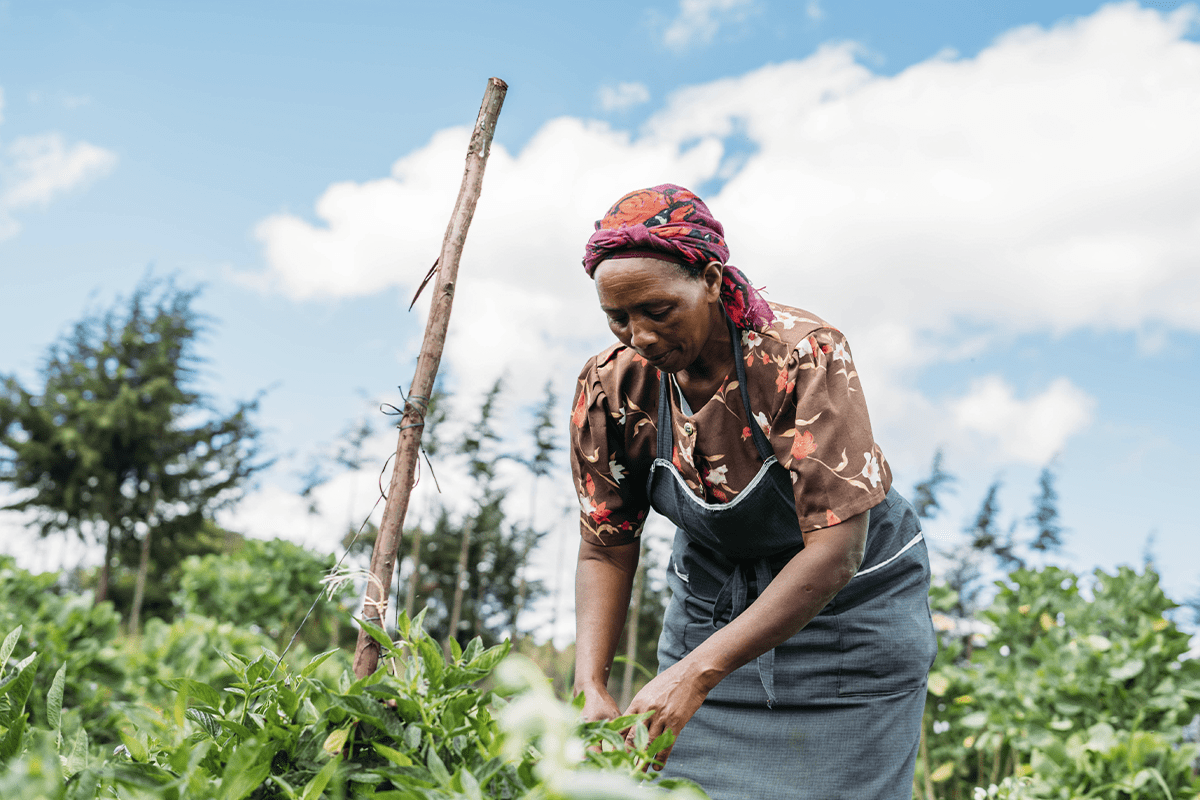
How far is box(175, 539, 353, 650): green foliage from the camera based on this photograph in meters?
6.63

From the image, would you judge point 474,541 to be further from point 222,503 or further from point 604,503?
point 604,503

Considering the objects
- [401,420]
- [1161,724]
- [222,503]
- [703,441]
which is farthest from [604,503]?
[222,503]

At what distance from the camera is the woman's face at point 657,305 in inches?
65.4

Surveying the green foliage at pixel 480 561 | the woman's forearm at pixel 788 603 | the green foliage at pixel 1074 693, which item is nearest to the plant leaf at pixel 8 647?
the woman's forearm at pixel 788 603

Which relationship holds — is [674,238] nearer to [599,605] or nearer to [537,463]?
[599,605]

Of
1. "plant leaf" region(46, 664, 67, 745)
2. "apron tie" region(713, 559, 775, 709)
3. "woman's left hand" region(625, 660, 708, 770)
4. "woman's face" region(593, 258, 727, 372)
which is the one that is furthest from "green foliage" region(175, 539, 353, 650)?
"plant leaf" region(46, 664, 67, 745)

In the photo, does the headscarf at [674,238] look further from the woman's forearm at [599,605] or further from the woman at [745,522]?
the woman's forearm at [599,605]

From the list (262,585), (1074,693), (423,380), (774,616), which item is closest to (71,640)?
(262,585)

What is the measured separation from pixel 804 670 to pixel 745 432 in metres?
0.58

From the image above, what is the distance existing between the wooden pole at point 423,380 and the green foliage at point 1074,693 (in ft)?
11.4

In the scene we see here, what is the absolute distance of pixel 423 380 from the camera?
56.7 inches

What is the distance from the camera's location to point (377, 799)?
80cm

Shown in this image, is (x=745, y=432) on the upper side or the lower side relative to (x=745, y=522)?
upper

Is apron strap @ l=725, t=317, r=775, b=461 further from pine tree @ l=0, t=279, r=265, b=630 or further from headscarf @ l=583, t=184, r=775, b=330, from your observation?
pine tree @ l=0, t=279, r=265, b=630
